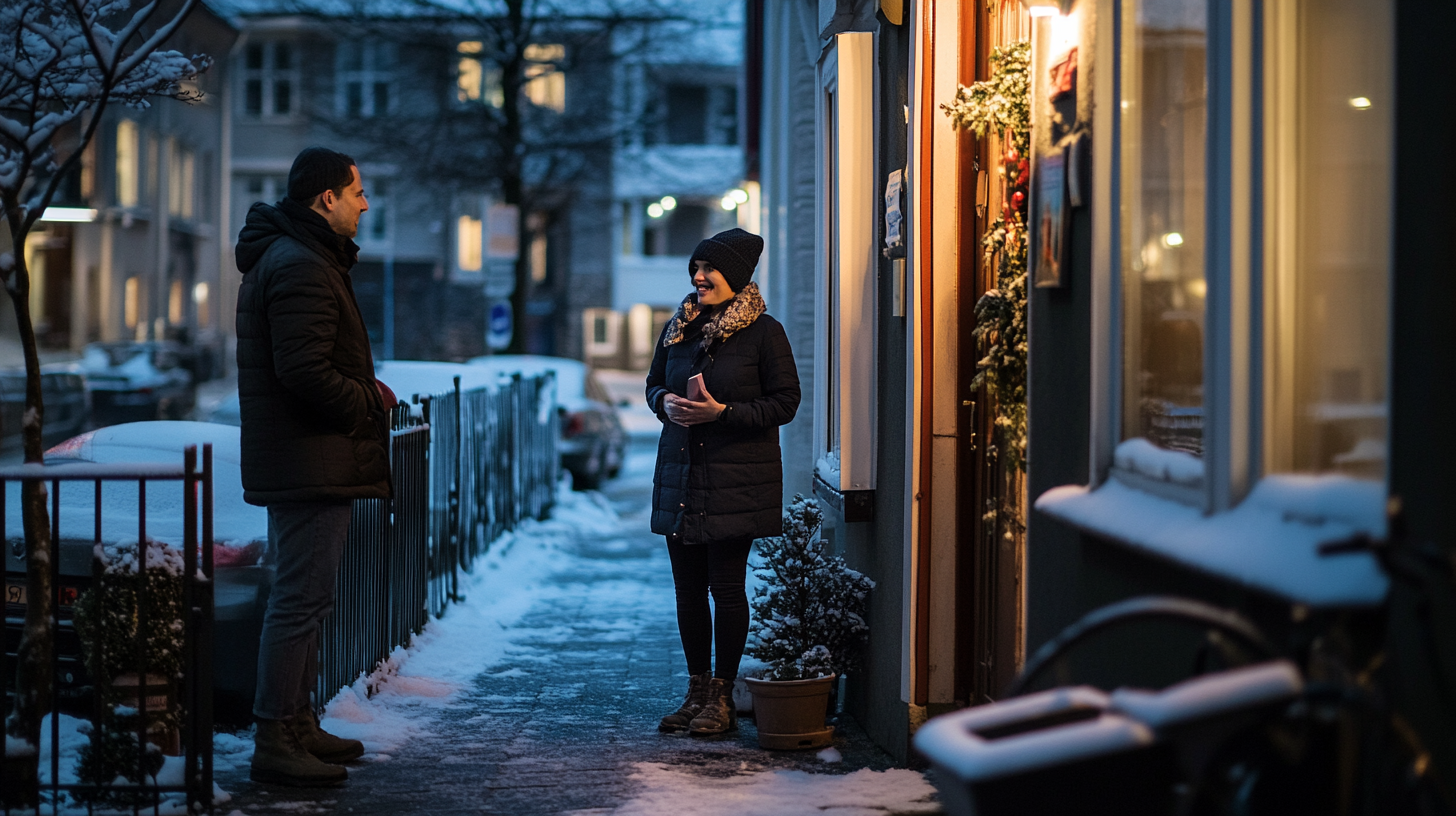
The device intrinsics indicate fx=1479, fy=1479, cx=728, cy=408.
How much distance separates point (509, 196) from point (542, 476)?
35.8 feet

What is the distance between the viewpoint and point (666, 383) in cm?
582

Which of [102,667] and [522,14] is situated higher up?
[522,14]

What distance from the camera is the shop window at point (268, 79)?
41719 mm

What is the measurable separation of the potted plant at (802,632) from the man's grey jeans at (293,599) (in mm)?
1610

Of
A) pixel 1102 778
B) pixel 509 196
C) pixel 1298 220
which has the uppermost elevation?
pixel 509 196

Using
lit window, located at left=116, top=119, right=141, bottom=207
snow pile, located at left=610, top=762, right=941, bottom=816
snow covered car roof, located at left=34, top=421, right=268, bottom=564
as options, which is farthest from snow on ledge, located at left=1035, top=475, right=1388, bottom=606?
lit window, located at left=116, top=119, right=141, bottom=207

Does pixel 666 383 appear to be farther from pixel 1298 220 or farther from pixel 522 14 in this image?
pixel 522 14

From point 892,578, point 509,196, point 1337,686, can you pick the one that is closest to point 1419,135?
point 1337,686

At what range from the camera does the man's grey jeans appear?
4.73 m

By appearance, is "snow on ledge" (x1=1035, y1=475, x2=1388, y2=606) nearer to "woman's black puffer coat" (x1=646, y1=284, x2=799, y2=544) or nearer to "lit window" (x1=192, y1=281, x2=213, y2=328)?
"woman's black puffer coat" (x1=646, y1=284, x2=799, y2=544)

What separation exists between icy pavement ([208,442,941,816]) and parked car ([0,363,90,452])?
12.3 meters

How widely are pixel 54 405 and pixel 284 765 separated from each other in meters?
16.3

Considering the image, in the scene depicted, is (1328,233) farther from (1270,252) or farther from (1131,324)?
(1131,324)

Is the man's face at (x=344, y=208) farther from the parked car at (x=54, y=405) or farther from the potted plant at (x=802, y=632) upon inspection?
the parked car at (x=54, y=405)
